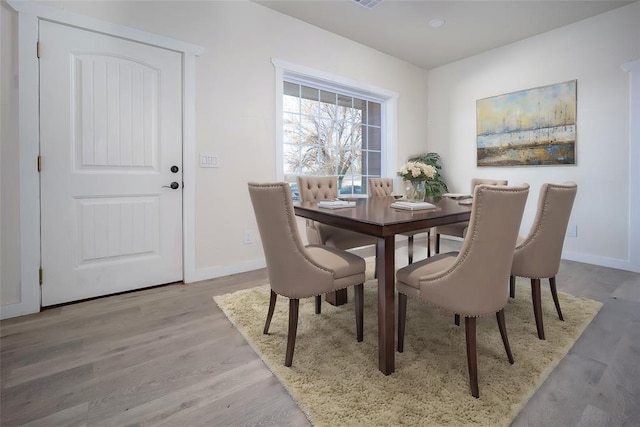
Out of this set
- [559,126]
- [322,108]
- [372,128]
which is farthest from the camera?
[372,128]

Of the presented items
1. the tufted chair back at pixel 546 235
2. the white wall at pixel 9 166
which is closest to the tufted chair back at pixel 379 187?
the tufted chair back at pixel 546 235

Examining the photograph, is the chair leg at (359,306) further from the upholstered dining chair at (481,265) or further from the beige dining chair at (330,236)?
the beige dining chair at (330,236)

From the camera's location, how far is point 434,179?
4516 mm

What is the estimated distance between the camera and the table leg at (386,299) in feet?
4.43

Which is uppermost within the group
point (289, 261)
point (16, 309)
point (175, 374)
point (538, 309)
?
point (289, 261)

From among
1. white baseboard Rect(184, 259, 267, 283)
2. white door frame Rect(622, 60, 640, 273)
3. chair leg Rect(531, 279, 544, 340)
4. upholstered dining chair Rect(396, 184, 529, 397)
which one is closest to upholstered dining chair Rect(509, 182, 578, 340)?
chair leg Rect(531, 279, 544, 340)

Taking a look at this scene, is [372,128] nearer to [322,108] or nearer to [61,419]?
[322,108]

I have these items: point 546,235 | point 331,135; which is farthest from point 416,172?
point 331,135

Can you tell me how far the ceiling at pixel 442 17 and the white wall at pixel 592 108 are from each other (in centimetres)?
18

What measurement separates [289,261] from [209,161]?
66.8 inches

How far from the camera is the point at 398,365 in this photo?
145cm

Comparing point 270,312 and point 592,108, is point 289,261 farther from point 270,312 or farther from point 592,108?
point 592,108

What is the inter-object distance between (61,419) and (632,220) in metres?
4.54

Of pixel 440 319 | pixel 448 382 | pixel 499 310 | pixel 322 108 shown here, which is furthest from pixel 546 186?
pixel 322 108
